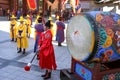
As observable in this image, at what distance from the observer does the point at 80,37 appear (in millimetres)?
3641

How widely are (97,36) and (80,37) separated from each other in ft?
1.24

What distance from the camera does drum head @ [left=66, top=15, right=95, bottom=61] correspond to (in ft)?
11.2

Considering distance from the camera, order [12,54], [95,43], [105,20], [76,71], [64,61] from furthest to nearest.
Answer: [12,54] → [64,61] → [76,71] → [105,20] → [95,43]

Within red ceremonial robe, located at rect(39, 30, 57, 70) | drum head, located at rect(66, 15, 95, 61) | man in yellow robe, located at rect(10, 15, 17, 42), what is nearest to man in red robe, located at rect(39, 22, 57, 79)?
red ceremonial robe, located at rect(39, 30, 57, 70)

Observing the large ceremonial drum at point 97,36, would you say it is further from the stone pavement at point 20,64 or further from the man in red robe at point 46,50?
the stone pavement at point 20,64

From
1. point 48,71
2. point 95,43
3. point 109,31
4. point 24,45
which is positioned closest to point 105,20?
point 109,31

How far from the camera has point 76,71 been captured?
4.25m

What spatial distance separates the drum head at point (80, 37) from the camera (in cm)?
341

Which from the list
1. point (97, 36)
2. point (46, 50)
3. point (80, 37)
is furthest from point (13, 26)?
point (97, 36)

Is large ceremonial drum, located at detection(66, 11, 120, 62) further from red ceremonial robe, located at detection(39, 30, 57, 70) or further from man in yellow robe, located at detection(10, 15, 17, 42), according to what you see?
man in yellow robe, located at detection(10, 15, 17, 42)

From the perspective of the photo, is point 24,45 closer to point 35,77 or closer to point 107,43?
point 35,77

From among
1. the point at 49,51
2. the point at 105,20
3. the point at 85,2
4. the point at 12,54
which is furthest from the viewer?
the point at 85,2

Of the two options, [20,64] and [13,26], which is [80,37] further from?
[13,26]

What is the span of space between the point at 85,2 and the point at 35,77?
99.7ft
